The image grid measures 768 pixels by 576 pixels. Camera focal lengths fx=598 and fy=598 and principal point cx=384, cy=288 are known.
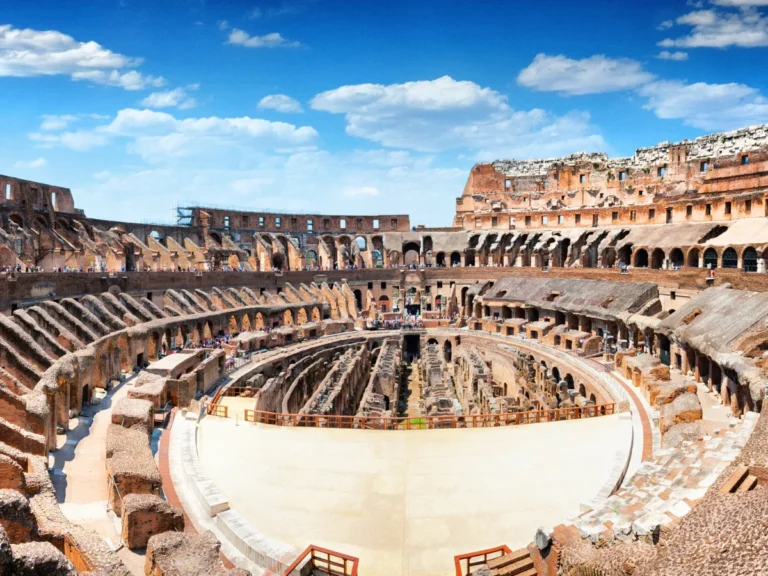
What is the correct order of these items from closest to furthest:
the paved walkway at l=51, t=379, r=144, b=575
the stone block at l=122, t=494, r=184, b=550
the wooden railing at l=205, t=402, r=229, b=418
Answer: the stone block at l=122, t=494, r=184, b=550 < the paved walkway at l=51, t=379, r=144, b=575 < the wooden railing at l=205, t=402, r=229, b=418

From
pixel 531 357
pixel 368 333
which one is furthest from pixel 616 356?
pixel 368 333

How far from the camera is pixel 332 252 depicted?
58.7 meters

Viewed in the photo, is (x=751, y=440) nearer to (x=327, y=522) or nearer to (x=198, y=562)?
(x=327, y=522)

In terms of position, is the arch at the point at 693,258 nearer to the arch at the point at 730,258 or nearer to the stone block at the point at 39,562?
the arch at the point at 730,258

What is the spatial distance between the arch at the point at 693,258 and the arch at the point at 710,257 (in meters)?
0.70

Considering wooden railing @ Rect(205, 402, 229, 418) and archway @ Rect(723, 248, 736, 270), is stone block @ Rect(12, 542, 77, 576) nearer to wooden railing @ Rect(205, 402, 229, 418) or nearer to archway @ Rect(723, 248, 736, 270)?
wooden railing @ Rect(205, 402, 229, 418)

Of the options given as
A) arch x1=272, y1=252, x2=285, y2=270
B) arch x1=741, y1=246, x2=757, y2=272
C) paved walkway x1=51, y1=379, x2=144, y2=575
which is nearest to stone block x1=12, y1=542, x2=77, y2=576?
paved walkway x1=51, y1=379, x2=144, y2=575

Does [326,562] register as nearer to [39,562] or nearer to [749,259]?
[39,562]

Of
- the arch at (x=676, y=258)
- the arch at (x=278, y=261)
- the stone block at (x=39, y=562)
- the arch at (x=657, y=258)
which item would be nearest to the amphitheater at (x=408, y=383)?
the stone block at (x=39, y=562)

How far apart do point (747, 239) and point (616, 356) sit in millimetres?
13153

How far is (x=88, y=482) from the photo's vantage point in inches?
548

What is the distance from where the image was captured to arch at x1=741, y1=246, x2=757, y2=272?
113ft

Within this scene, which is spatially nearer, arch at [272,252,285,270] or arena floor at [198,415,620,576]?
arena floor at [198,415,620,576]

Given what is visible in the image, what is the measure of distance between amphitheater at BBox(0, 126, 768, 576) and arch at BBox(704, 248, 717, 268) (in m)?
0.13
